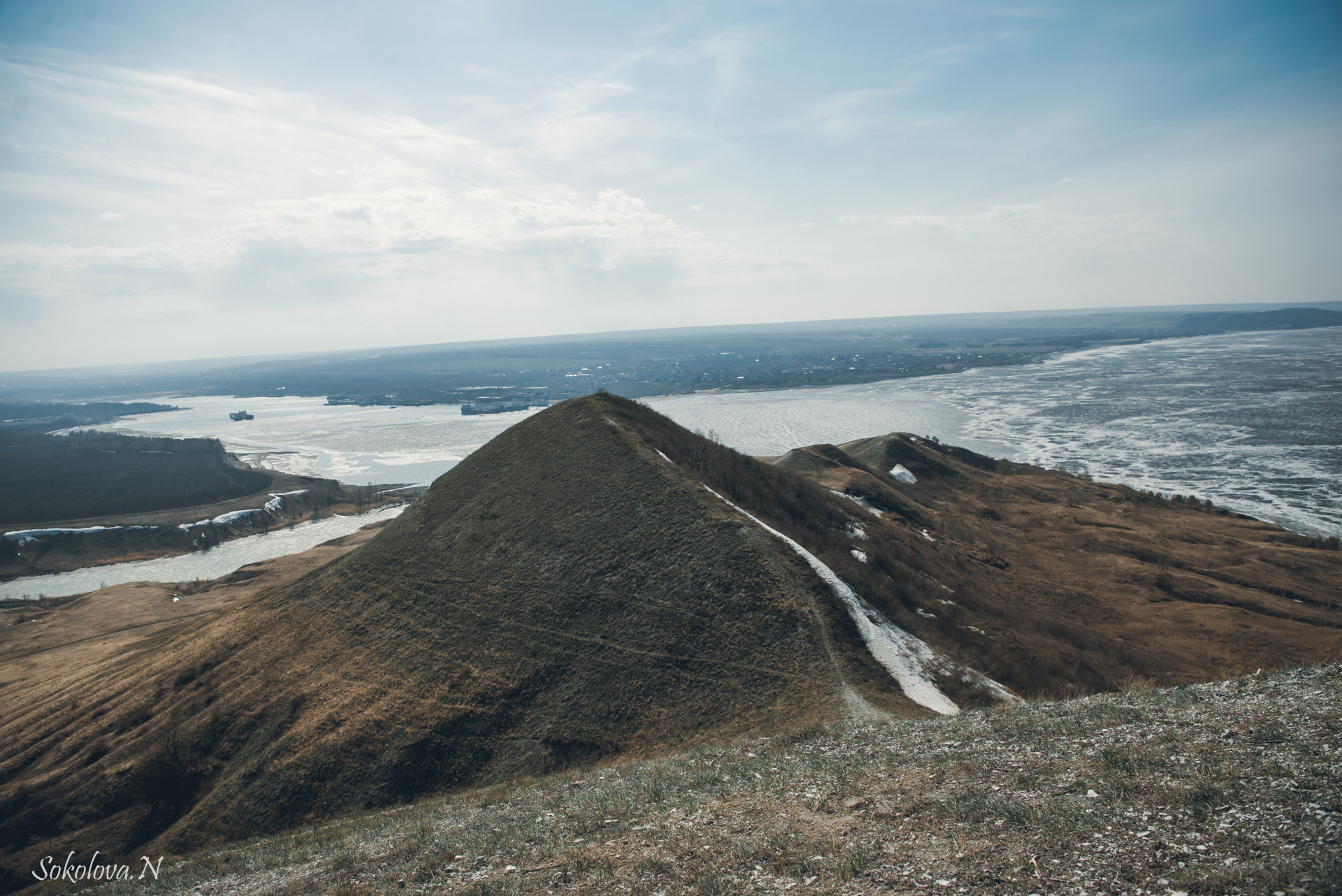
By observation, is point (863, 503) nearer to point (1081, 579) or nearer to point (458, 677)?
point (1081, 579)

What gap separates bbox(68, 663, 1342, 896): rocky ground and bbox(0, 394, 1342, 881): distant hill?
274 centimetres

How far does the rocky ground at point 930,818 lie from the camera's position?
27.5ft

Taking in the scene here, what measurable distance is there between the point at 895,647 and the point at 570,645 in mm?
11884

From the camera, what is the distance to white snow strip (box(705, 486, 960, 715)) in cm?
1919

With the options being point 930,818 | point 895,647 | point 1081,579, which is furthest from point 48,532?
point 1081,579

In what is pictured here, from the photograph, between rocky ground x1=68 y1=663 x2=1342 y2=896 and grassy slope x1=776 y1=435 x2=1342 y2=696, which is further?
grassy slope x1=776 y1=435 x2=1342 y2=696

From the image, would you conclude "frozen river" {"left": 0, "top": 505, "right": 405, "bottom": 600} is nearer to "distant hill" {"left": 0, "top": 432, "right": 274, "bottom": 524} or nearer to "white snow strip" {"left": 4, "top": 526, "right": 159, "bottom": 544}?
"white snow strip" {"left": 4, "top": 526, "right": 159, "bottom": 544}

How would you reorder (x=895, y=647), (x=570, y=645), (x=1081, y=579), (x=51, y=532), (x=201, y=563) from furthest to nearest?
(x=51, y=532), (x=201, y=563), (x=1081, y=579), (x=570, y=645), (x=895, y=647)

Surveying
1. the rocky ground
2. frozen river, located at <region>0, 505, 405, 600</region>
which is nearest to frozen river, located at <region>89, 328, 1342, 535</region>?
frozen river, located at <region>0, 505, 405, 600</region>

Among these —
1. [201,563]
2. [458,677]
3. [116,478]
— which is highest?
[116,478]

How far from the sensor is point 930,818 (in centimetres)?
1058

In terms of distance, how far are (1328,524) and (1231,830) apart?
215ft

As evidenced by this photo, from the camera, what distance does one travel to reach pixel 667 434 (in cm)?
3706

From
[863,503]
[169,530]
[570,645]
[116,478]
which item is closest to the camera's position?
[570,645]
